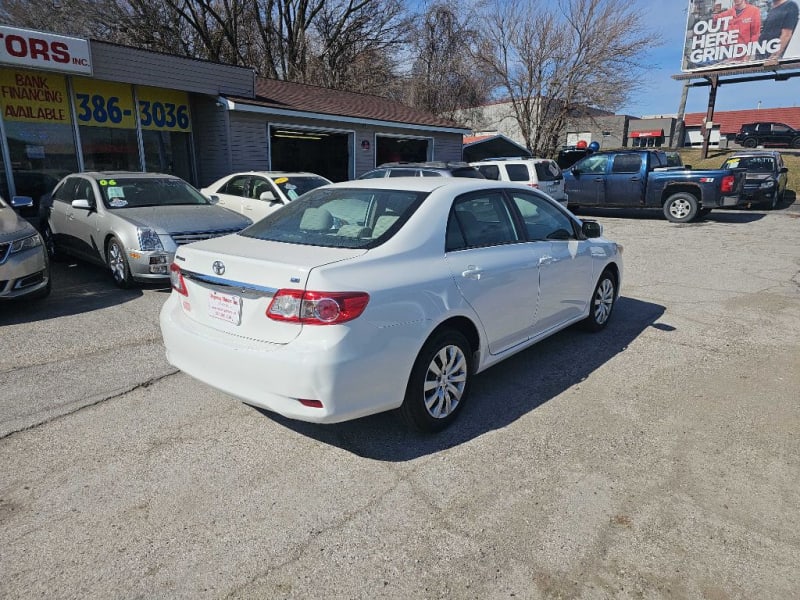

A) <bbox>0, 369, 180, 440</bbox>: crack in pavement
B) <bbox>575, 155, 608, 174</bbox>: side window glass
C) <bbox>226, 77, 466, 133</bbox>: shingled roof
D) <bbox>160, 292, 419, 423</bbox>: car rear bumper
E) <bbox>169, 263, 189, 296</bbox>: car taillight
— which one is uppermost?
<bbox>226, 77, 466, 133</bbox>: shingled roof

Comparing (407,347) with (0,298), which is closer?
(407,347)

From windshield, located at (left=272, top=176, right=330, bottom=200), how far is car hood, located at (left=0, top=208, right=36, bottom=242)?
13.5 feet

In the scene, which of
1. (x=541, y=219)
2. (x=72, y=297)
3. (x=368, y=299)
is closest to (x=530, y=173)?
(x=541, y=219)

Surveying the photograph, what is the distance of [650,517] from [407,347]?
4.98 feet

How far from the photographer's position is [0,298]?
18.3 ft

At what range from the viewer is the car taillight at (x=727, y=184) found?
13906mm

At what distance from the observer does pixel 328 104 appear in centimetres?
1638

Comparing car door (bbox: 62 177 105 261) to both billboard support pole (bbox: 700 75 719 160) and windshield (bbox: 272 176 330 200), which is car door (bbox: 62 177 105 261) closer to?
windshield (bbox: 272 176 330 200)

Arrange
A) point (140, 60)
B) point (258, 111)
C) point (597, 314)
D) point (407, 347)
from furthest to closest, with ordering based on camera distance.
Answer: point (258, 111), point (140, 60), point (597, 314), point (407, 347)

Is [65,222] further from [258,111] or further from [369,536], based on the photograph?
[369,536]

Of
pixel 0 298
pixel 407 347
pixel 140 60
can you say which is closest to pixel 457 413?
pixel 407 347

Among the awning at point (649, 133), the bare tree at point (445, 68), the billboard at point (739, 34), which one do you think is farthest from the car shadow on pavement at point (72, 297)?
the awning at point (649, 133)

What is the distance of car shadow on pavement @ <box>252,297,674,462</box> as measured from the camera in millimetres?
3385

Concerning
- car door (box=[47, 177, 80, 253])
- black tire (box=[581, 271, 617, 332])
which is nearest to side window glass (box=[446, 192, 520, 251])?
black tire (box=[581, 271, 617, 332])
